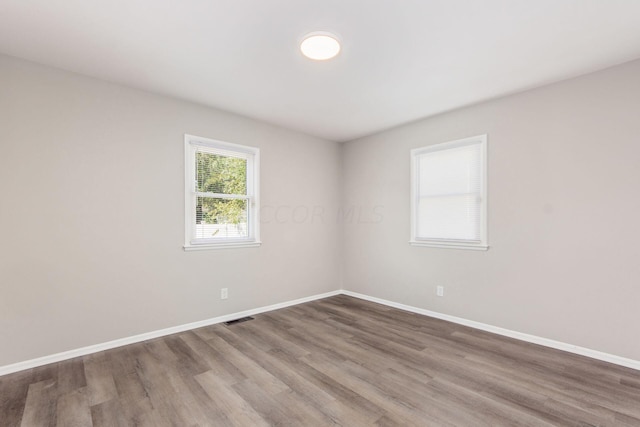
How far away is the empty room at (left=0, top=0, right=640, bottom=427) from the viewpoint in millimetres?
2043

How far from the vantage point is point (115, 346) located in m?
2.92

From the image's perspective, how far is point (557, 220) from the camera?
9.61 ft

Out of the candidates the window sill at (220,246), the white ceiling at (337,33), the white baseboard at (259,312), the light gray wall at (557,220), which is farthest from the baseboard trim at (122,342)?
the white ceiling at (337,33)

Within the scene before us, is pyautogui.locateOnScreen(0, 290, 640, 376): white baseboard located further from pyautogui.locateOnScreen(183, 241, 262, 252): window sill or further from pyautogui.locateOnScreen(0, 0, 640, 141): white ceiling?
pyautogui.locateOnScreen(0, 0, 640, 141): white ceiling

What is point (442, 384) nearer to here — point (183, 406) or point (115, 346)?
point (183, 406)

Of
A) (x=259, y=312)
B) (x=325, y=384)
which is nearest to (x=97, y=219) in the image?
(x=259, y=312)

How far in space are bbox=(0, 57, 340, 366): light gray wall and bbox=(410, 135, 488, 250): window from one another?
7.55 feet

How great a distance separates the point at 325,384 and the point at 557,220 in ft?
8.93

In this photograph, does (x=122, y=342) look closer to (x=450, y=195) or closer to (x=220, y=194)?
(x=220, y=194)

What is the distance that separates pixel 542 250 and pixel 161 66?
4.13 meters

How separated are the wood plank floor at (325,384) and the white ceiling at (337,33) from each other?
266 centimetres

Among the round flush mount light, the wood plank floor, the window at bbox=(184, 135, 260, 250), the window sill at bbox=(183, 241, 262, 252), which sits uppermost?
the round flush mount light

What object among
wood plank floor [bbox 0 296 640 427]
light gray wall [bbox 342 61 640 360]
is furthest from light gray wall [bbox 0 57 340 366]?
light gray wall [bbox 342 61 640 360]

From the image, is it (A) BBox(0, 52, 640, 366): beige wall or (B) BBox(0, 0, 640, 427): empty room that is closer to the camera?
(B) BBox(0, 0, 640, 427): empty room
